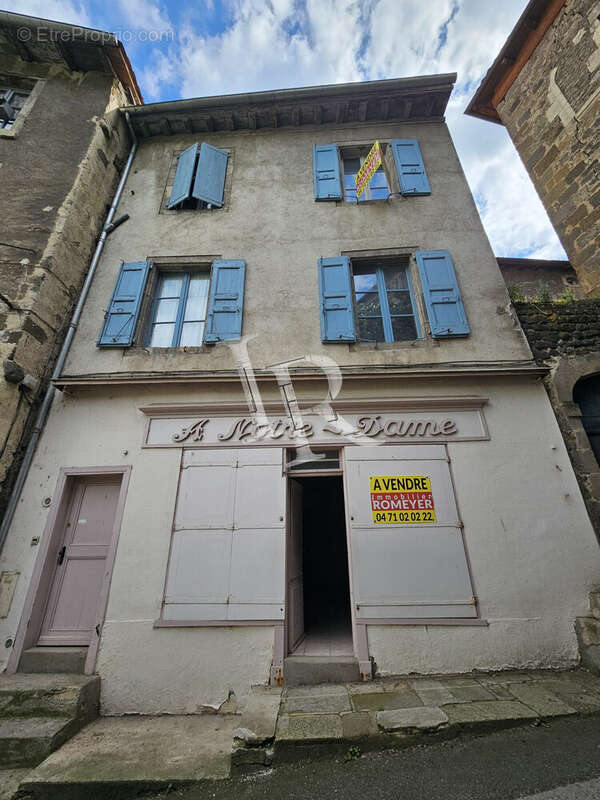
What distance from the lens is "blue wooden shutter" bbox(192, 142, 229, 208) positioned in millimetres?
6840

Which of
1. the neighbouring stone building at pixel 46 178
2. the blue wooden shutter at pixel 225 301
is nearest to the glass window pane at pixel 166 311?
the blue wooden shutter at pixel 225 301

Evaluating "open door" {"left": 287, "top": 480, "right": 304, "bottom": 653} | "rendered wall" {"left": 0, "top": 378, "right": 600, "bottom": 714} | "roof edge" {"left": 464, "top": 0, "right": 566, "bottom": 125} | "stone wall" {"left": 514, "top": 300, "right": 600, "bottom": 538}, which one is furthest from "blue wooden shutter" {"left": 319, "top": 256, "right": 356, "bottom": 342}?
"roof edge" {"left": 464, "top": 0, "right": 566, "bottom": 125}

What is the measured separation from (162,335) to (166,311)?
1.67 ft

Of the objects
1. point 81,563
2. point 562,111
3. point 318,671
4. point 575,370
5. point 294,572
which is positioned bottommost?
point 318,671

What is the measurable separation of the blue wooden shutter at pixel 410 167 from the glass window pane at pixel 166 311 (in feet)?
16.0

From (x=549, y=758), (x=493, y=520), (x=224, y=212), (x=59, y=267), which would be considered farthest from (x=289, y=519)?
(x=224, y=212)

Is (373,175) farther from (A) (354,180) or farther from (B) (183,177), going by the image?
(B) (183,177)

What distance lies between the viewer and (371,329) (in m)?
5.71

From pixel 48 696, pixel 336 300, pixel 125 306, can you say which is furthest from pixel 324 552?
pixel 125 306

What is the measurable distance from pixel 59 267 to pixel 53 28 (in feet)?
18.5

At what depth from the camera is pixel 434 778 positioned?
2307 millimetres

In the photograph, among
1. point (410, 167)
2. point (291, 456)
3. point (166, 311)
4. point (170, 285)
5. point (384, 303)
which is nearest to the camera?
point (291, 456)

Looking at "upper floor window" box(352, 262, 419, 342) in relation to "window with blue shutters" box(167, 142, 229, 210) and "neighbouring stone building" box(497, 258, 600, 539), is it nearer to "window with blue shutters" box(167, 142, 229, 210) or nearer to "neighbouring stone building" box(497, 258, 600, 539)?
"neighbouring stone building" box(497, 258, 600, 539)

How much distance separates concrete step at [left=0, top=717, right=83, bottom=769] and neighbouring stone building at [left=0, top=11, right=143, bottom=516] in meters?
2.38
